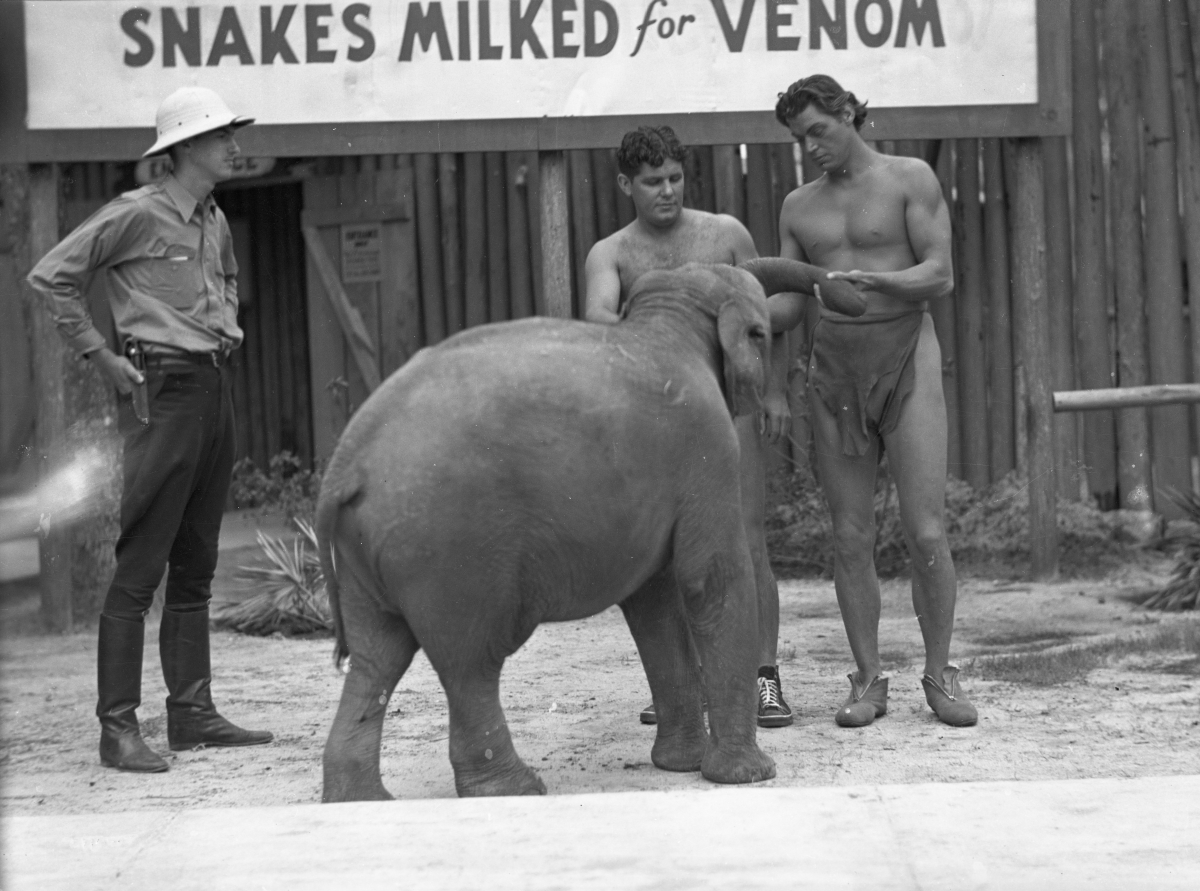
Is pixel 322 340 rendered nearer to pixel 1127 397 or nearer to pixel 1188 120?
pixel 1127 397

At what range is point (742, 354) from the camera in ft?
14.7

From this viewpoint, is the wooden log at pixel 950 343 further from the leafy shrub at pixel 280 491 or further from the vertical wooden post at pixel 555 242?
the leafy shrub at pixel 280 491

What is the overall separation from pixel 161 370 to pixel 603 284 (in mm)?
1462

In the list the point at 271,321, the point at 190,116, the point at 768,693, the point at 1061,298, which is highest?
the point at 190,116

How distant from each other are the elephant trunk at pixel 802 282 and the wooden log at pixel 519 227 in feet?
15.4

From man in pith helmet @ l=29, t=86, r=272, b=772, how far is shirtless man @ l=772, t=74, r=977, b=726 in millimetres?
1912

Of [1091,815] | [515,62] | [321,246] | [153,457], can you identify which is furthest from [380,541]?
[321,246]

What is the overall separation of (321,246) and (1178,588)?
587 centimetres

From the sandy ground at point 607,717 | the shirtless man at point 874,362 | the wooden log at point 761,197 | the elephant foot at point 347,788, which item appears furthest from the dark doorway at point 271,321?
the elephant foot at point 347,788

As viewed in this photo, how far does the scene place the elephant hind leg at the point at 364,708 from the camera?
4.19 metres

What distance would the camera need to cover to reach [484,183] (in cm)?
946

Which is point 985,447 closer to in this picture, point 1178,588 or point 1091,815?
point 1178,588

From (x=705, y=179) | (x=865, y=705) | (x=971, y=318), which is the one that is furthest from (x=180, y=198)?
(x=971, y=318)

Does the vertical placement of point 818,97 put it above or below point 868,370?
above
